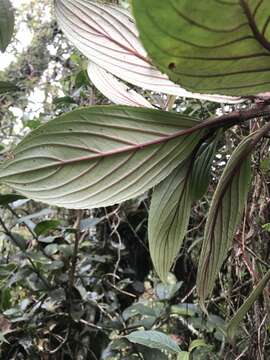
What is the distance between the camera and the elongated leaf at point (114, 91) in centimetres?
57

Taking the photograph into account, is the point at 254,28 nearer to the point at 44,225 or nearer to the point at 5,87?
the point at 5,87

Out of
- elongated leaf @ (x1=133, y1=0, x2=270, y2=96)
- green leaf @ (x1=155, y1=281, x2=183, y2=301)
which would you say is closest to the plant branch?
elongated leaf @ (x1=133, y1=0, x2=270, y2=96)

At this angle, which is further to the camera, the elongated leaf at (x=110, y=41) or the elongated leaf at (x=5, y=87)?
the elongated leaf at (x=5, y=87)

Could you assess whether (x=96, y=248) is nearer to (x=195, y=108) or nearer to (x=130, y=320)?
(x=130, y=320)

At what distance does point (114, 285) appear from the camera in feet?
3.85

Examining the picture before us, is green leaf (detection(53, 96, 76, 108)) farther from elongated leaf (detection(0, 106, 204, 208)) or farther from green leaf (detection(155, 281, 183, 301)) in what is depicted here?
elongated leaf (detection(0, 106, 204, 208))

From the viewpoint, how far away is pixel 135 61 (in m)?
0.53

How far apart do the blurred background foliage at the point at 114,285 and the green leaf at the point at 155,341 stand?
50mm

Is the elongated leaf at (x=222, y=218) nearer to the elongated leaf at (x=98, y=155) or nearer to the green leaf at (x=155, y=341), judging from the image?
the elongated leaf at (x=98, y=155)

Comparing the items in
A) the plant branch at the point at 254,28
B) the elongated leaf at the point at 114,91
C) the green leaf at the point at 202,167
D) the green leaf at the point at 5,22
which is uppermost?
the green leaf at the point at 5,22

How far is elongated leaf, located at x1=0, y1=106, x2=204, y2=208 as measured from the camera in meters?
0.46

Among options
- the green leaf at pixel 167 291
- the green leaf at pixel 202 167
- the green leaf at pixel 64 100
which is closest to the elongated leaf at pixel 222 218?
the green leaf at pixel 202 167

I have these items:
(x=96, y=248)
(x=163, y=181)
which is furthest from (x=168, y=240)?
(x=96, y=248)

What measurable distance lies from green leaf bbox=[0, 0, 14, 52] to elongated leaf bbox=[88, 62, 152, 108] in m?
0.12
